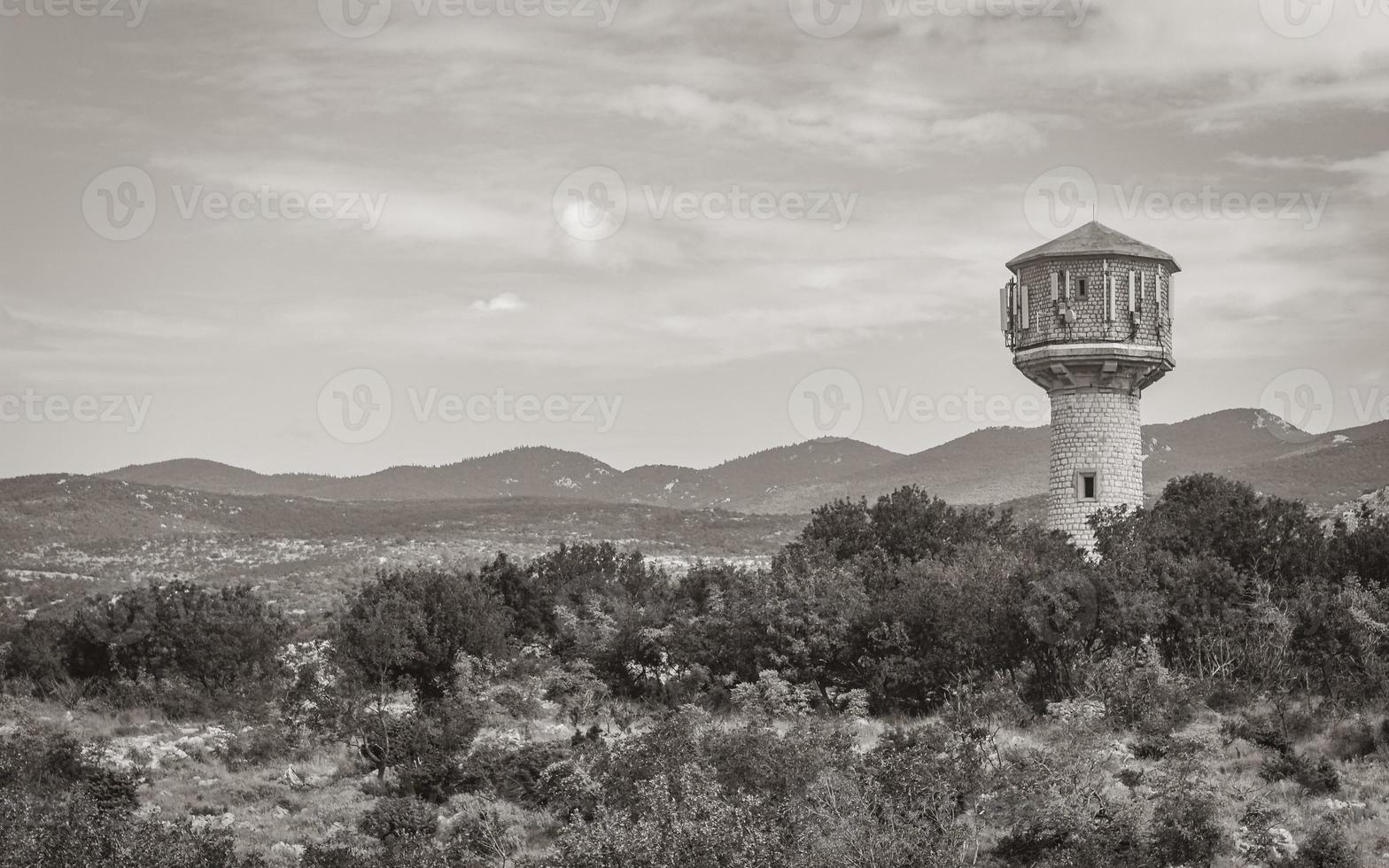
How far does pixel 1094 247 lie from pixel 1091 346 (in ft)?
7.44

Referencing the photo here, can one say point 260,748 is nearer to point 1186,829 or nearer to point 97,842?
point 97,842

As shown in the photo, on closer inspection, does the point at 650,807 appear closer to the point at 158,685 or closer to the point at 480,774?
the point at 480,774

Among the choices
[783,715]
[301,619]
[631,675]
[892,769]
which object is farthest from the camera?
[301,619]

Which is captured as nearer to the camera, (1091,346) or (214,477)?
(1091,346)

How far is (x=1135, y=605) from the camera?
26781 millimetres

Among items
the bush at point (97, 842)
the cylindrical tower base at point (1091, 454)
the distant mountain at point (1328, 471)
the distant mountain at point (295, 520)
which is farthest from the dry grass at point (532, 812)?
the distant mountain at point (1328, 471)

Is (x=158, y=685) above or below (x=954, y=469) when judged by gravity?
below

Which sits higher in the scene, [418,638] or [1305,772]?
[418,638]

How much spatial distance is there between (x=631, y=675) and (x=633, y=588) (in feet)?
21.8

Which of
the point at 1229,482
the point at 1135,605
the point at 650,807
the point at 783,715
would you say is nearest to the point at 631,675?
the point at 783,715

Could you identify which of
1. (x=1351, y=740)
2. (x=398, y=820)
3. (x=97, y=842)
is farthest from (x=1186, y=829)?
(x=97, y=842)

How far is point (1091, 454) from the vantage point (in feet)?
110

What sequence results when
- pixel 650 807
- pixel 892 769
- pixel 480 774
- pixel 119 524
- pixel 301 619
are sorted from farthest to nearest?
pixel 119 524 < pixel 301 619 < pixel 480 774 < pixel 892 769 < pixel 650 807

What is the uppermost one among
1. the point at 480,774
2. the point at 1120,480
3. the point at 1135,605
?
the point at 1120,480
